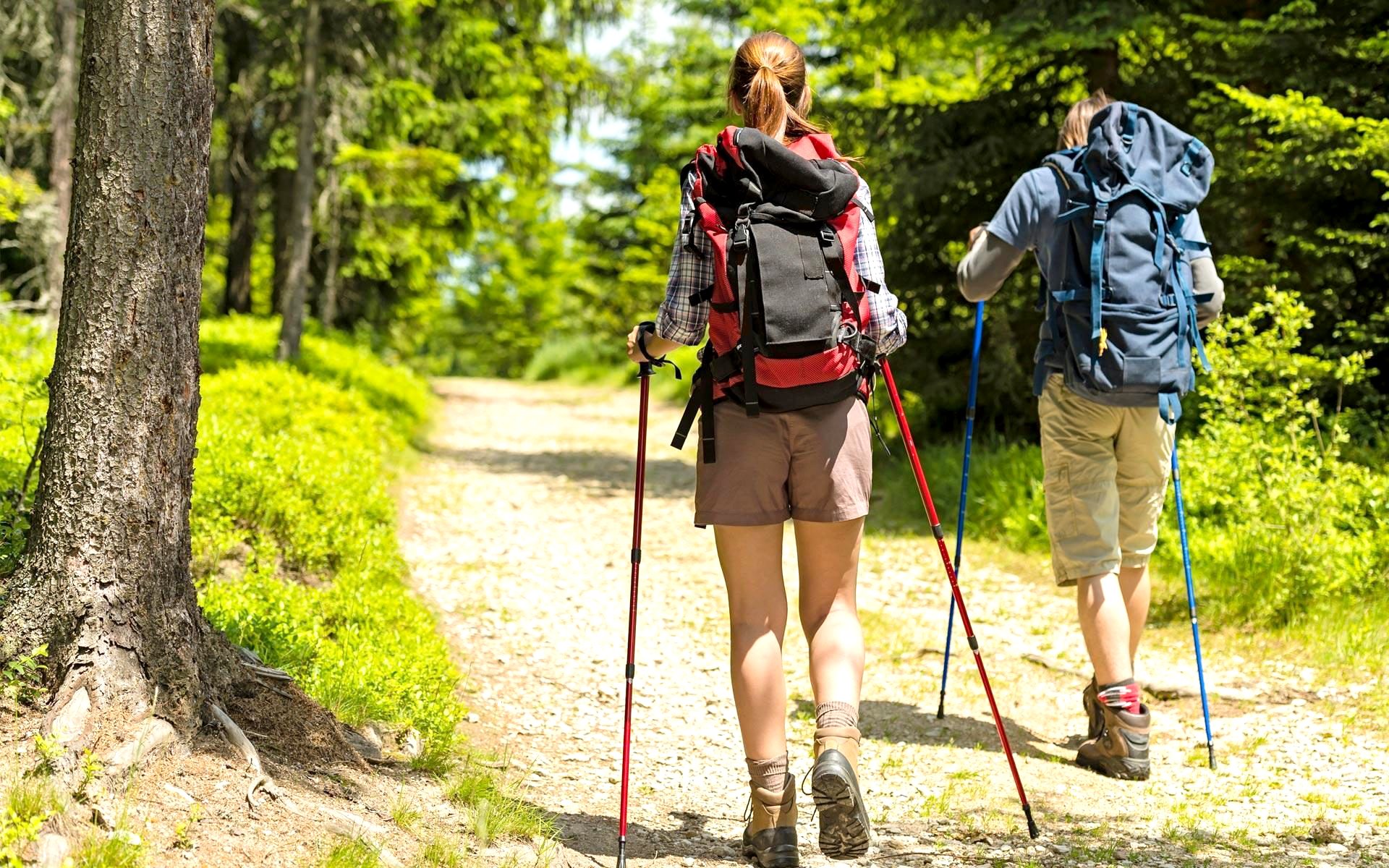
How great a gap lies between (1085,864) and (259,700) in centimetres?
260

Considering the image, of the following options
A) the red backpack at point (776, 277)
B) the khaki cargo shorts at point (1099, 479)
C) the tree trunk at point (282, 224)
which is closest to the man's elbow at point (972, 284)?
the khaki cargo shorts at point (1099, 479)

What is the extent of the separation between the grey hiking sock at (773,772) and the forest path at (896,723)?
384 mm

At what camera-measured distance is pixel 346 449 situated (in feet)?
31.4

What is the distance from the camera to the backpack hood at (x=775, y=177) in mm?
3398

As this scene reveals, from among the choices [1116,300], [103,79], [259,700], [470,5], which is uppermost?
[470,5]

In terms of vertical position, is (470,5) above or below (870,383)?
above

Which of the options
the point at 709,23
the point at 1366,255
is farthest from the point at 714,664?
the point at 709,23

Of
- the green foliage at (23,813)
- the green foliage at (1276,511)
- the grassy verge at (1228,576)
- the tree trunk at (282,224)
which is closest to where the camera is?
the green foliage at (23,813)

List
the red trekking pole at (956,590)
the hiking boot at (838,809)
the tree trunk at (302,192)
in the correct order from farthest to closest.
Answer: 1. the tree trunk at (302,192)
2. the red trekking pole at (956,590)
3. the hiking boot at (838,809)

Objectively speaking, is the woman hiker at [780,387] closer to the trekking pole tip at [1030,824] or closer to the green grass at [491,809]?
the green grass at [491,809]

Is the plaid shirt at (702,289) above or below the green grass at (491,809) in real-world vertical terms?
above

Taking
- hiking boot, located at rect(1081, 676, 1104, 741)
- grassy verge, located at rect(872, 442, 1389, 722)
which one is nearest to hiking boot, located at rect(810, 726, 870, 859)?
hiking boot, located at rect(1081, 676, 1104, 741)

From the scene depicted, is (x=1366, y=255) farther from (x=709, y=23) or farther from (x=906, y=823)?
(x=709, y=23)

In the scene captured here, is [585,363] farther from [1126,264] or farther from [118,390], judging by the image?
[118,390]
